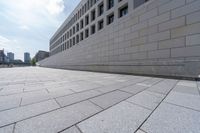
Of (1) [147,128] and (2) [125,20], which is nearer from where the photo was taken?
(1) [147,128]

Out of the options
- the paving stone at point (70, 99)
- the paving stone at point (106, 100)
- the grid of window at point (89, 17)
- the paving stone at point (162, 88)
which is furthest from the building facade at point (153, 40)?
the paving stone at point (70, 99)

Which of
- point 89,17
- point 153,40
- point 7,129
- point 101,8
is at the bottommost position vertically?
point 7,129

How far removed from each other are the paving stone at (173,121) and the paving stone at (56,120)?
940 millimetres

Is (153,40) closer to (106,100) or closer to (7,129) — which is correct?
(106,100)

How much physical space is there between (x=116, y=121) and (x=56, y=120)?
0.94 m

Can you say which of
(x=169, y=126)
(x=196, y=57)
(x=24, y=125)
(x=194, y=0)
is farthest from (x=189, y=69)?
(x=24, y=125)

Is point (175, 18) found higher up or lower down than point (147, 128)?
higher up

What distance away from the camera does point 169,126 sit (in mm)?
1423

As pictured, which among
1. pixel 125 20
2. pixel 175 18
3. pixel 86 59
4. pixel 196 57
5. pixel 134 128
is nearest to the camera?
pixel 134 128

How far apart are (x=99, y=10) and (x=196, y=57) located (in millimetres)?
14182

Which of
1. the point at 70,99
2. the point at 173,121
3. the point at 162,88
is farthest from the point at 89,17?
the point at 173,121

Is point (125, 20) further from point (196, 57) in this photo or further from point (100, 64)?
point (196, 57)

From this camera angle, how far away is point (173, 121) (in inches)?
60.6

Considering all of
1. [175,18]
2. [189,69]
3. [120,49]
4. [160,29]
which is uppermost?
[175,18]
